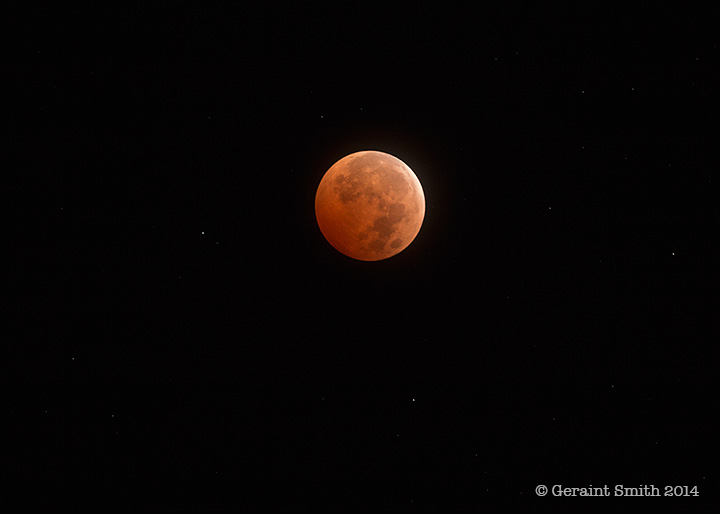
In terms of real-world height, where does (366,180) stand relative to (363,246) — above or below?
above

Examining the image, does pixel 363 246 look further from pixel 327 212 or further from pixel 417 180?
pixel 417 180

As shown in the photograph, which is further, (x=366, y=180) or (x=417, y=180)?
(x=417, y=180)

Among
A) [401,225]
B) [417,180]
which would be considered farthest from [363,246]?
[417,180]

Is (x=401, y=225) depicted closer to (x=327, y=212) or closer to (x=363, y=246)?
(x=363, y=246)

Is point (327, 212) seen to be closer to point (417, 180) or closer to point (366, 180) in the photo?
point (366, 180)

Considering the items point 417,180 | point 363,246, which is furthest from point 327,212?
point 417,180
